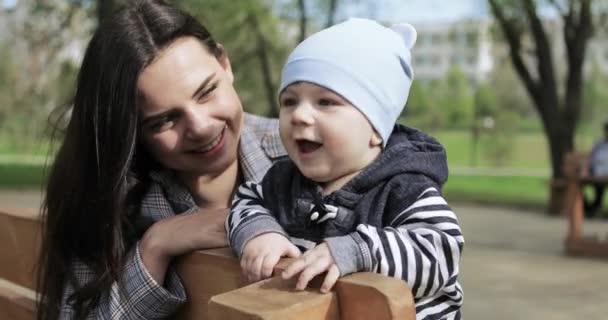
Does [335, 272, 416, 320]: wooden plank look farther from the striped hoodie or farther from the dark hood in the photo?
the dark hood

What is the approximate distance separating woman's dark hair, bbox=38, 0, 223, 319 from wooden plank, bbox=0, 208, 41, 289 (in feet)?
0.38

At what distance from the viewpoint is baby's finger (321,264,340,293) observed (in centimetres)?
89

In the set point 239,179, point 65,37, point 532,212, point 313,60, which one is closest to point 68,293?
point 239,179

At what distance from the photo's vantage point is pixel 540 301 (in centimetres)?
557

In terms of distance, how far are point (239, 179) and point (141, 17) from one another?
1.57 ft

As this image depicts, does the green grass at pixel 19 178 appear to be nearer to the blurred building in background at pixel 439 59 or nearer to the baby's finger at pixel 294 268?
the baby's finger at pixel 294 268

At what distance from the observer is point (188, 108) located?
1586mm

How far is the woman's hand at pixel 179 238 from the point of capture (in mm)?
1314

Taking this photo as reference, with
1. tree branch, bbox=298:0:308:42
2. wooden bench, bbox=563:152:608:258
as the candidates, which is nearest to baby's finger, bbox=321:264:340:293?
wooden bench, bbox=563:152:608:258

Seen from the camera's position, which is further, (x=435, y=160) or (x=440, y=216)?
(x=435, y=160)

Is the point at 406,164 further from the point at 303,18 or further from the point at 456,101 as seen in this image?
the point at 456,101

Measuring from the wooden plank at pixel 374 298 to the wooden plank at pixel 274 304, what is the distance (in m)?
0.02

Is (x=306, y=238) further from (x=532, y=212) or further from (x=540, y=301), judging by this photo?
(x=532, y=212)

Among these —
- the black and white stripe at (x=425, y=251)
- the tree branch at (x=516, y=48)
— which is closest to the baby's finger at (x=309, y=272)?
the black and white stripe at (x=425, y=251)
